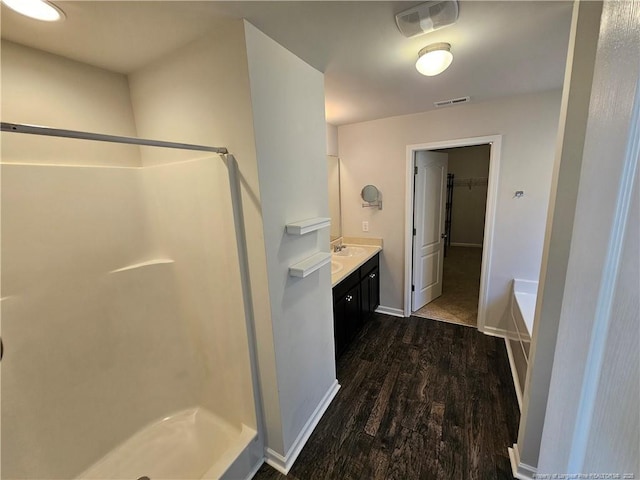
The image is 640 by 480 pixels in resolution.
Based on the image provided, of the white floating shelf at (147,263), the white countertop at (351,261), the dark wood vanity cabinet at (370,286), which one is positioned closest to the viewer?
the white floating shelf at (147,263)

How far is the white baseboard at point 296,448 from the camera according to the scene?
5.08 feet

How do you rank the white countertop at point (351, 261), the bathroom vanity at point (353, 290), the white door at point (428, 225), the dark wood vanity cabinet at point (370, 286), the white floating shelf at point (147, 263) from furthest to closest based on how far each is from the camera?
the white door at point (428, 225) < the dark wood vanity cabinet at point (370, 286) < the bathroom vanity at point (353, 290) < the white countertop at point (351, 261) < the white floating shelf at point (147, 263)

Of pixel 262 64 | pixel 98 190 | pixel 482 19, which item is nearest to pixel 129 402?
pixel 98 190

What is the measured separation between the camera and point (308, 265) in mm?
1531

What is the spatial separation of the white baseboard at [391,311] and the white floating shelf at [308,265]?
6.36 feet

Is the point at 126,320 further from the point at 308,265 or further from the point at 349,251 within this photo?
the point at 349,251

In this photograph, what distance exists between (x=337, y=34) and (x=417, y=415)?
7.91 ft

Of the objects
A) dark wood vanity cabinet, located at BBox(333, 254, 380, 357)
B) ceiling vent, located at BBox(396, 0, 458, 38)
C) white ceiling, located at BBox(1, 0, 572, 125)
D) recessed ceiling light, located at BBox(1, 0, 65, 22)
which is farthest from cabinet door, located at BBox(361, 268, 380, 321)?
recessed ceiling light, located at BBox(1, 0, 65, 22)

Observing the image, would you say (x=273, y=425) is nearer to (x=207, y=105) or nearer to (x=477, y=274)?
(x=207, y=105)

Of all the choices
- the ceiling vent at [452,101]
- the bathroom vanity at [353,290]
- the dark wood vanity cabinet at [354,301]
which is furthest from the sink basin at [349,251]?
the ceiling vent at [452,101]

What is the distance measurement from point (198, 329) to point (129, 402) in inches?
24.5

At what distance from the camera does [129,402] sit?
1.67 meters

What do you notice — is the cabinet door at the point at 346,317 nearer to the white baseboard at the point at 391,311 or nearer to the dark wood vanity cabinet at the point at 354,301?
the dark wood vanity cabinet at the point at 354,301

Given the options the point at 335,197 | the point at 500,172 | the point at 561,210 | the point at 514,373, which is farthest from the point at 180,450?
the point at 500,172
